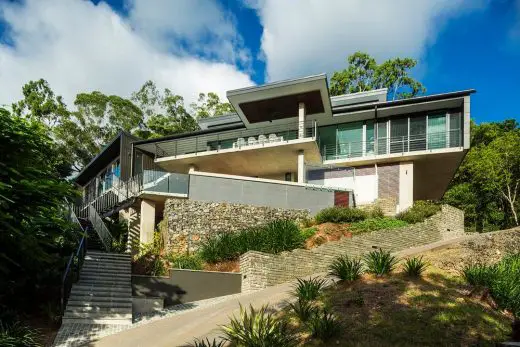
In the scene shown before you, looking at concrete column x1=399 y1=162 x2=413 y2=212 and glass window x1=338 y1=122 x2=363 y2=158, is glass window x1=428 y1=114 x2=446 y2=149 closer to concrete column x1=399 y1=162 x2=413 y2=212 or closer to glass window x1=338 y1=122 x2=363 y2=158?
concrete column x1=399 y1=162 x2=413 y2=212

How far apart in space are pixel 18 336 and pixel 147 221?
1210cm

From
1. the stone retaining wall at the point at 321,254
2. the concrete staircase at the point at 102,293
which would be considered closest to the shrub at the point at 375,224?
the stone retaining wall at the point at 321,254

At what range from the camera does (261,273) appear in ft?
48.3

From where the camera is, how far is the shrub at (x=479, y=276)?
10.1m

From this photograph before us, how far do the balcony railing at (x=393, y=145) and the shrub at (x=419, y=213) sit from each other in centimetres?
429

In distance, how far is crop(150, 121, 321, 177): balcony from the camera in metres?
24.9

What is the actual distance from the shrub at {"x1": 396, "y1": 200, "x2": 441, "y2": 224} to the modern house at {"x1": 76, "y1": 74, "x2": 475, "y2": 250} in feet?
5.48

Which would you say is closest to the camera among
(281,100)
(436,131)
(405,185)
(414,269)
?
(414,269)

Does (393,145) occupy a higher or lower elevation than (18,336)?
higher

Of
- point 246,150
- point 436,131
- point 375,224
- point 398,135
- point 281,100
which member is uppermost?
point 281,100

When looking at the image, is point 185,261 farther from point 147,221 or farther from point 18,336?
point 18,336

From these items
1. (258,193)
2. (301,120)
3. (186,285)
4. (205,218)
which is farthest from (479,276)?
(301,120)

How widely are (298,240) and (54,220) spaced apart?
9.15 metres

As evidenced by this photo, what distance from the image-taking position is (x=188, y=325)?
10930 millimetres
